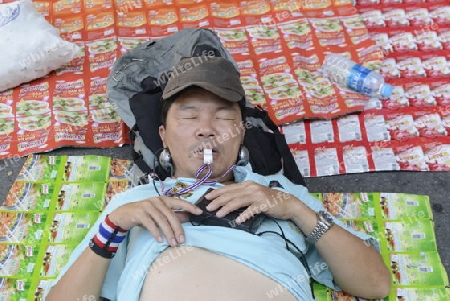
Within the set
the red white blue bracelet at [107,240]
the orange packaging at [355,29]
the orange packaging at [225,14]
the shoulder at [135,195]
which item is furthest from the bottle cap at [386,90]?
the red white blue bracelet at [107,240]

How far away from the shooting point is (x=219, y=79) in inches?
79.7

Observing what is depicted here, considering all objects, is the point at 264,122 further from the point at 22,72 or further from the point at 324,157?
the point at 22,72

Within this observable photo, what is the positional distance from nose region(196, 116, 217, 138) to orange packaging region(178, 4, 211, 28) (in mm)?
1454

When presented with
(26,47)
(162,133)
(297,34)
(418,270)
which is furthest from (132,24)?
(418,270)

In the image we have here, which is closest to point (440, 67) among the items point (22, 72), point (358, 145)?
point (358, 145)

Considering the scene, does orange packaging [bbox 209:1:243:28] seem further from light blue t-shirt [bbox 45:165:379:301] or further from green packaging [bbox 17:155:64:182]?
light blue t-shirt [bbox 45:165:379:301]

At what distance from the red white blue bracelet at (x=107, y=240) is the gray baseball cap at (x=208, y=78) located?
1.74ft

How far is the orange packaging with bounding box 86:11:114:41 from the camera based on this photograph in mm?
3248

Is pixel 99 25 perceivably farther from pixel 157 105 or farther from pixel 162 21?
pixel 157 105

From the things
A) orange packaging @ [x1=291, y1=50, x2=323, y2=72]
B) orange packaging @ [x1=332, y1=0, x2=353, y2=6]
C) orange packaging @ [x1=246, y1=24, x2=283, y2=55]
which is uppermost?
orange packaging @ [x1=332, y1=0, x2=353, y2=6]

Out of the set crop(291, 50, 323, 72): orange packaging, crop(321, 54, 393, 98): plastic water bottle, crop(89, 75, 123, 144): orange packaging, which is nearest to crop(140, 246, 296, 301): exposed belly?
crop(89, 75, 123, 144): orange packaging

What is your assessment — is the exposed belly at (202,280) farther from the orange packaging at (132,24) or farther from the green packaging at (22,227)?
the orange packaging at (132,24)

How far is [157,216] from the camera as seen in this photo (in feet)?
5.60

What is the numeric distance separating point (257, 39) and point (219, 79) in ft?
4.24
